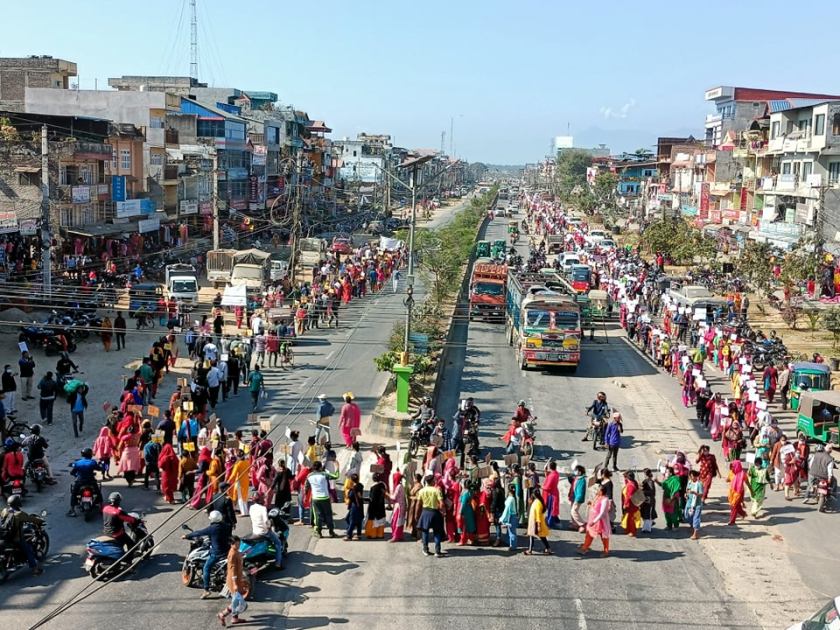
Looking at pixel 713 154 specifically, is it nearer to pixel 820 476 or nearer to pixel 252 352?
pixel 252 352

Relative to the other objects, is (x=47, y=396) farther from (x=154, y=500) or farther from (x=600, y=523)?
(x=600, y=523)

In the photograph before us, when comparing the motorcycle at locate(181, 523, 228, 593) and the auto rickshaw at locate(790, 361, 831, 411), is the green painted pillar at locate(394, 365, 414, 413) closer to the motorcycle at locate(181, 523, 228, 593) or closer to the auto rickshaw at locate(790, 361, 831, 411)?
the motorcycle at locate(181, 523, 228, 593)

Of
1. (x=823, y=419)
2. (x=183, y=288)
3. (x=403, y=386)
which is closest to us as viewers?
(x=823, y=419)

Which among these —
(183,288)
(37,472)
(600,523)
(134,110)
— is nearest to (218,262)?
(183,288)

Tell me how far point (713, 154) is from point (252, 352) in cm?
5535

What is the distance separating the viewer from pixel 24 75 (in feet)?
202

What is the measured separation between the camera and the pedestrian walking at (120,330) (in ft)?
101

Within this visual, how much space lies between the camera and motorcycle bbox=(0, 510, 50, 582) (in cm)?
Answer: 1350

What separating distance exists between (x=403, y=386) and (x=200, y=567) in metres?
10.1

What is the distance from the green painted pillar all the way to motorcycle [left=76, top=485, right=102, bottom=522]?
8.42m

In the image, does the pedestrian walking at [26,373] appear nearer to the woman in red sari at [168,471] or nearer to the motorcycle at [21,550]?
the woman in red sari at [168,471]

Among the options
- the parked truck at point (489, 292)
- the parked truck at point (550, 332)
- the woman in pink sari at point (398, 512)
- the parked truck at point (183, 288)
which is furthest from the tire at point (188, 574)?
the parked truck at point (489, 292)

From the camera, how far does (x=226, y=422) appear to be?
23.0 metres

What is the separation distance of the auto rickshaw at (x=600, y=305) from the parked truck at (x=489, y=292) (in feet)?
12.3
